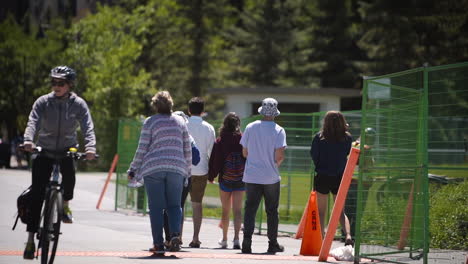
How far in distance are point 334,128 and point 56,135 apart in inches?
171

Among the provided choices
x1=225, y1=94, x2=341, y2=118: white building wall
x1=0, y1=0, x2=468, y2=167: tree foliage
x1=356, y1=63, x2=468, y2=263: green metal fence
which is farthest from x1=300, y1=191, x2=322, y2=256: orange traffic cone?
x1=0, y1=0, x2=468, y2=167: tree foliage

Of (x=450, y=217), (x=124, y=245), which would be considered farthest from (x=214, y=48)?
(x=450, y=217)

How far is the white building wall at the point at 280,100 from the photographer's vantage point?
47.4 metres

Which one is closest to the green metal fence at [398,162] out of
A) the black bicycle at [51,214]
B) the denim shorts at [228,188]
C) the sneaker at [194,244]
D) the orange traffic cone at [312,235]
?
the orange traffic cone at [312,235]

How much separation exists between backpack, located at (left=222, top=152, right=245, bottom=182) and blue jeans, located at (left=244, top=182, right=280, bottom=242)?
102cm

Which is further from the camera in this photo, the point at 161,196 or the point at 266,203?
the point at 266,203

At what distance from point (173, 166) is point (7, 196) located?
543 inches

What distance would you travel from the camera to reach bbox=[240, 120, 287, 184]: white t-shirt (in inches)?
485

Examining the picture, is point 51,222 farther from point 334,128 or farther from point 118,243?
point 334,128

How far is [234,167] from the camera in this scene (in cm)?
1352

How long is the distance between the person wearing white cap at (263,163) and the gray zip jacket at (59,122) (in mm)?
3036

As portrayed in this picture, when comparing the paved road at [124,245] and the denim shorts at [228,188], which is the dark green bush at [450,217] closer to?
the paved road at [124,245]

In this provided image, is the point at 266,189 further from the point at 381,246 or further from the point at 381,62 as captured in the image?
the point at 381,62

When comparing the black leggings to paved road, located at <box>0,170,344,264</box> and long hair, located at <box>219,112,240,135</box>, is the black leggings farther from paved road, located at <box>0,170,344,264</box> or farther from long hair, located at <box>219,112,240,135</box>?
long hair, located at <box>219,112,240,135</box>
